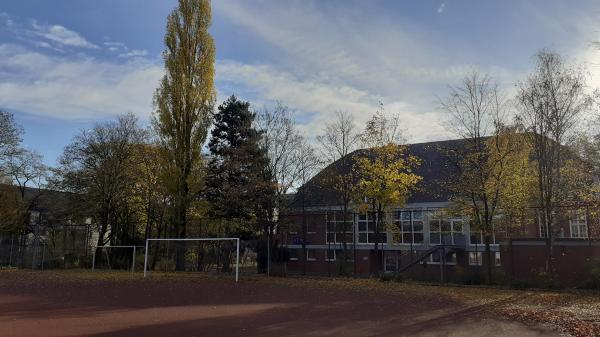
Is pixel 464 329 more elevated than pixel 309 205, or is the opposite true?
pixel 309 205

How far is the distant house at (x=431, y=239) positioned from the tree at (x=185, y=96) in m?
6.67

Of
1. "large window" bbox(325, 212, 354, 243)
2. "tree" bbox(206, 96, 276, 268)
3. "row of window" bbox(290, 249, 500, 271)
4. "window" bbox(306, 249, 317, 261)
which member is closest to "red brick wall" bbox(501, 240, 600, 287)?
"row of window" bbox(290, 249, 500, 271)

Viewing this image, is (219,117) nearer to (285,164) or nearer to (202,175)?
(202,175)

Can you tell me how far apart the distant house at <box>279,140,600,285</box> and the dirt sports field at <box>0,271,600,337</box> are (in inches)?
223

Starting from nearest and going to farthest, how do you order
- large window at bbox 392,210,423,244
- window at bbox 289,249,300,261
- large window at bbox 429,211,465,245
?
large window at bbox 429,211,465,245 → large window at bbox 392,210,423,244 → window at bbox 289,249,300,261

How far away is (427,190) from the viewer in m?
36.7

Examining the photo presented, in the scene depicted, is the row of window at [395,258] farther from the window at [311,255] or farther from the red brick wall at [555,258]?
the red brick wall at [555,258]

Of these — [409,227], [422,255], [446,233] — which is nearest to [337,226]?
[409,227]

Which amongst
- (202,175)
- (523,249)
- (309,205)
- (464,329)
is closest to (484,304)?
(464,329)

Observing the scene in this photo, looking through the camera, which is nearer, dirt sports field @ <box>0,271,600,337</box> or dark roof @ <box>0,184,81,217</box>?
dirt sports field @ <box>0,271,600,337</box>

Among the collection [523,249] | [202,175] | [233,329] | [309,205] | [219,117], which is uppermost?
[219,117]

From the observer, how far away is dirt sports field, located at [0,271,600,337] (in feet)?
35.6

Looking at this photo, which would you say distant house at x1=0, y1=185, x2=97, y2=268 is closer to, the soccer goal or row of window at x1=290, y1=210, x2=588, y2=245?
the soccer goal

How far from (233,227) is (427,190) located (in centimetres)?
1538
